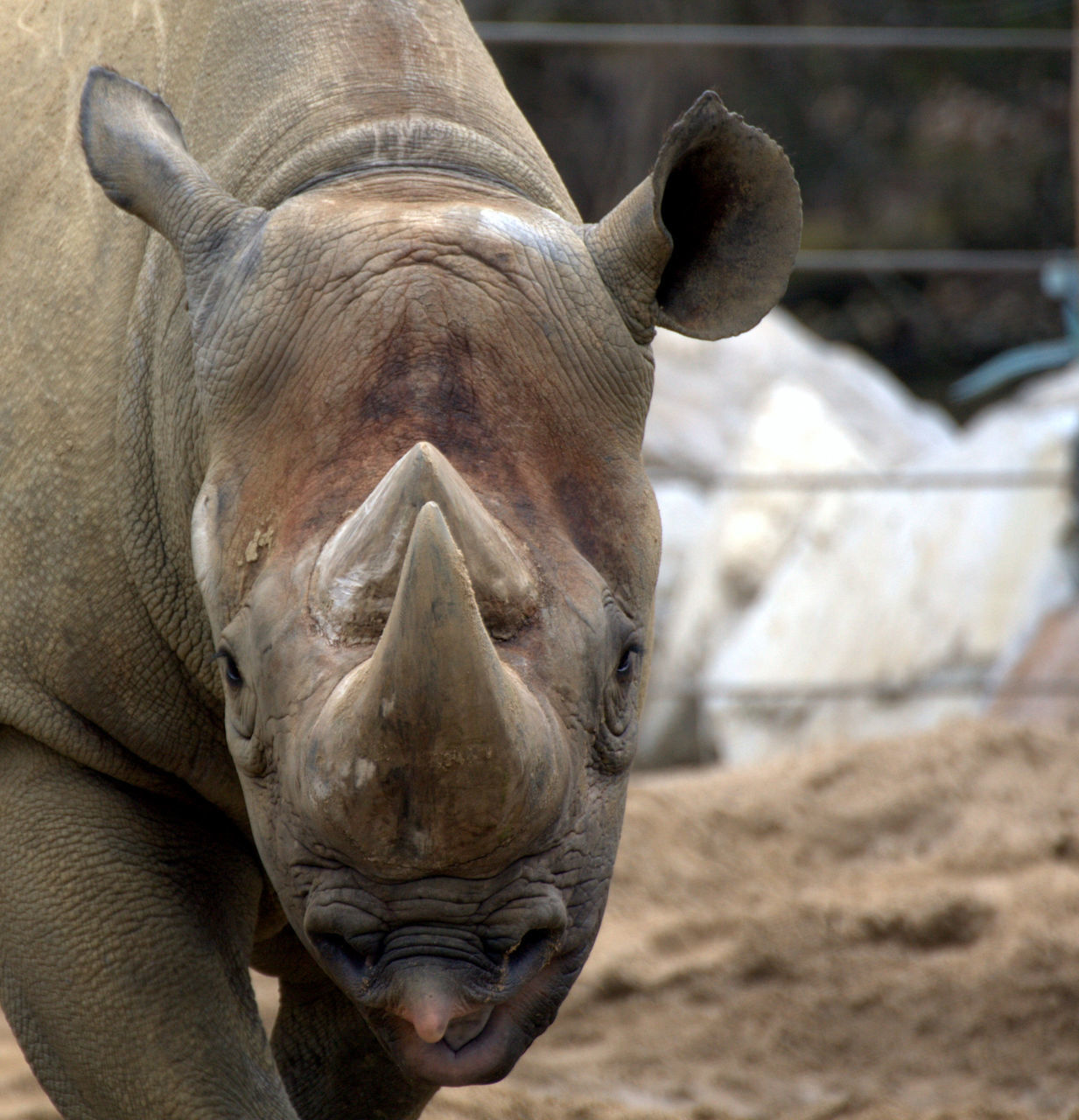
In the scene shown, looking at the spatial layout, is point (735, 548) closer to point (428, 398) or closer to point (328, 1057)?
point (328, 1057)

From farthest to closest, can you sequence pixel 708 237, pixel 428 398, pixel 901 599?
pixel 901 599, pixel 708 237, pixel 428 398

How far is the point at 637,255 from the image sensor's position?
103 inches

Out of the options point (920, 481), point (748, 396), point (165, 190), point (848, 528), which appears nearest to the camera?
point (165, 190)

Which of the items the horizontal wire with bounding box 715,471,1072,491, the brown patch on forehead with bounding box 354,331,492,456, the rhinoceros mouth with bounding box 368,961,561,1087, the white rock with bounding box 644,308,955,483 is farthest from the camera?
the white rock with bounding box 644,308,955,483

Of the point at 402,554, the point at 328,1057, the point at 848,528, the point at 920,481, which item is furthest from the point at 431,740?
the point at 848,528

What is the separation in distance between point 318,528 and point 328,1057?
1.39 metres

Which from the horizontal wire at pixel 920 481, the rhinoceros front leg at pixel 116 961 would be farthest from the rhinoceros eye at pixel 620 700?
the horizontal wire at pixel 920 481

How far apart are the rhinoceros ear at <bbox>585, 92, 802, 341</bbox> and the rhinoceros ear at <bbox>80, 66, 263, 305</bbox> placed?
0.51m

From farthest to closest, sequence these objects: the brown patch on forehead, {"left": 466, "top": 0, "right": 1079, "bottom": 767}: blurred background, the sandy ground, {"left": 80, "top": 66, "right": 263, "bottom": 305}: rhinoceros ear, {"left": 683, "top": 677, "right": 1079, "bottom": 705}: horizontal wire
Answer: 1. {"left": 466, "top": 0, "right": 1079, "bottom": 767}: blurred background
2. {"left": 683, "top": 677, "right": 1079, "bottom": 705}: horizontal wire
3. the sandy ground
4. {"left": 80, "top": 66, "right": 263, "bottom": 305}: rhinoceros ear
5. the brown patch on forehead

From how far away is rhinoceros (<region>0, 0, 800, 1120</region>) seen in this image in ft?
6.81

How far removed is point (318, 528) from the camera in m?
2.21

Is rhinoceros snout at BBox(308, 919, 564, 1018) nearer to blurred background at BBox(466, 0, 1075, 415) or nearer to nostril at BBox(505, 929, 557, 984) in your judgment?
nostril at BBox(505, 929, 557, 984)

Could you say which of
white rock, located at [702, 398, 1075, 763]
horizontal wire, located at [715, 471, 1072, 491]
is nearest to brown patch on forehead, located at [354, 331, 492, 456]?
horizontal wire, located at [715, 471, 1072, 491]

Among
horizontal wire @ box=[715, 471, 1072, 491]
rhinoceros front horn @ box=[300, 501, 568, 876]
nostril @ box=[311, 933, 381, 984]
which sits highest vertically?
rhinoceros front horn @ box=[300, 501, 568, 876]
